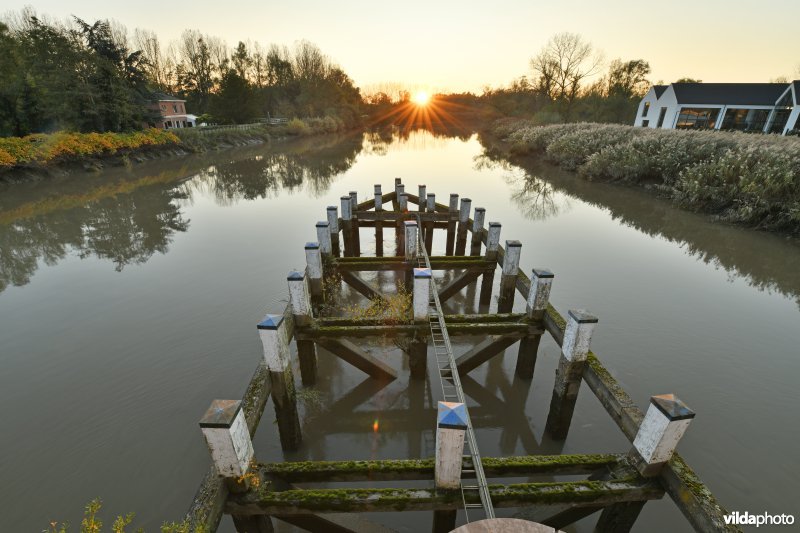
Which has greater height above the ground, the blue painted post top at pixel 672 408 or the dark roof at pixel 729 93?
the dark roof at pixel 729 93

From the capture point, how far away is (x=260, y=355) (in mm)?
8469

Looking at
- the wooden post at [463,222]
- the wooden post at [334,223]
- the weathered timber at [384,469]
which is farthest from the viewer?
the wooden post at [463,222]

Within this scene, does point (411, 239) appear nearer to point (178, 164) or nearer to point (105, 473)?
point (105, 473)

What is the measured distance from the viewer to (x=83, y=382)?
24.3ft

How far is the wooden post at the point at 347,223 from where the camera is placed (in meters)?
11.5

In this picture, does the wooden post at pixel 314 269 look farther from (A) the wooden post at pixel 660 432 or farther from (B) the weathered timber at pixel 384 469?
(A) the wooden post at pixel 660 432

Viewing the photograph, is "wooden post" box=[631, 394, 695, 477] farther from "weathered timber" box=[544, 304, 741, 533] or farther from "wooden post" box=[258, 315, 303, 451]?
"wooden post" box=[258, 315, 303, 451]

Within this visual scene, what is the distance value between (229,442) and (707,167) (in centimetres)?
2484

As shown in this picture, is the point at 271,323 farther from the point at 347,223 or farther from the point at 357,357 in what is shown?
the point at 347,223

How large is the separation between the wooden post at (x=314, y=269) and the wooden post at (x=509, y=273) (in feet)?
13.3

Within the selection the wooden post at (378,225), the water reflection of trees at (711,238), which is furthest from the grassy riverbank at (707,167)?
the wooden post at (378,225)

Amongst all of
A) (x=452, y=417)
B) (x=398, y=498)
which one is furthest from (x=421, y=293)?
(x=398, y=498)

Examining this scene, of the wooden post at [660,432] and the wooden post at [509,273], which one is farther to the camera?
the wooden post at [509,273]

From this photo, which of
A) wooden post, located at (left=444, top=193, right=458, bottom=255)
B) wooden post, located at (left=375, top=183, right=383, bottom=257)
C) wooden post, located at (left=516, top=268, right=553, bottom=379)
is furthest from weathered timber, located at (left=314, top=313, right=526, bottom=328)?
wooden post, located at (left=375, top=183, right=383, bottom=257)
